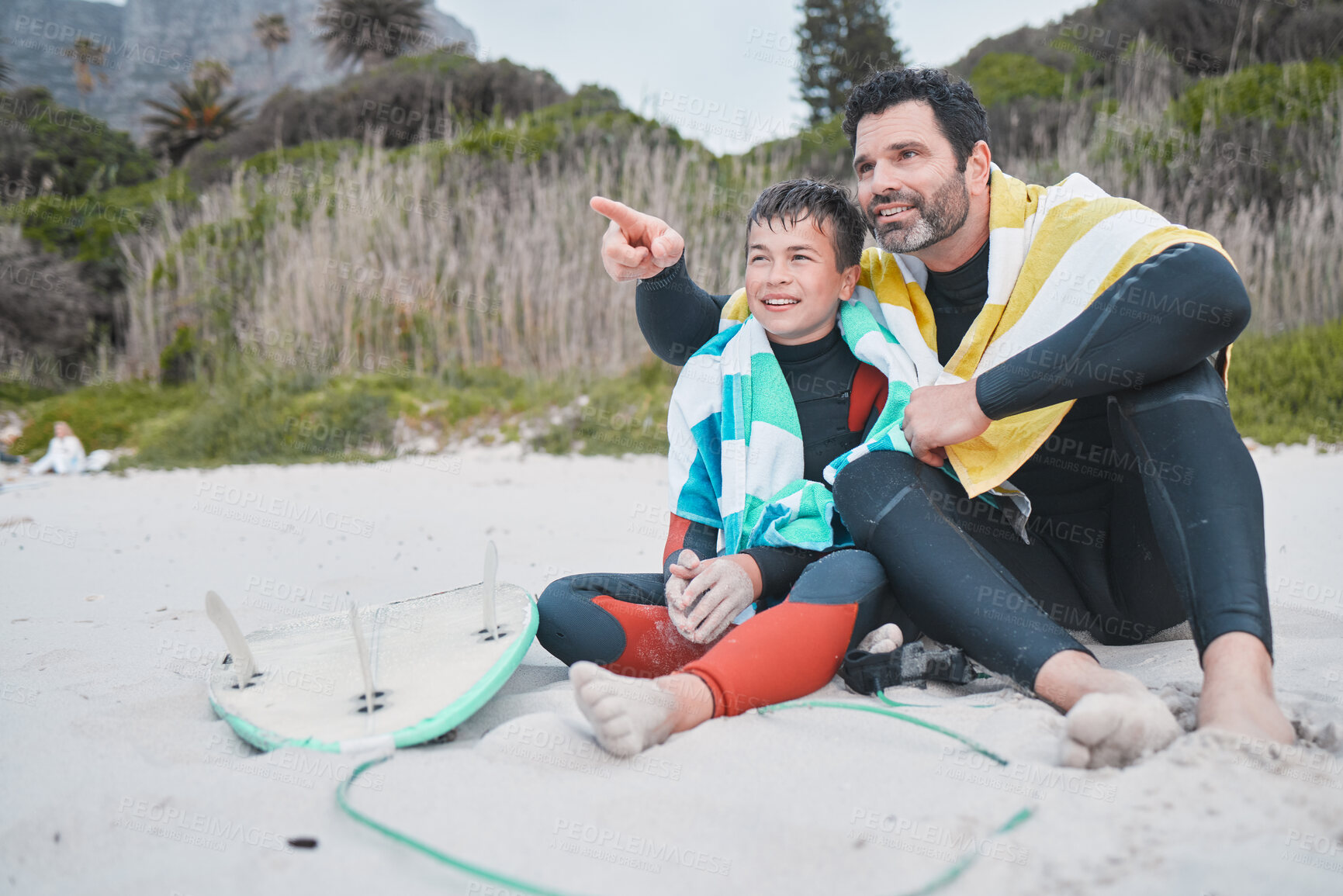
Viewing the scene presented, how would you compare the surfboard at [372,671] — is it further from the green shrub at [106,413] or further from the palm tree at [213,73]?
the palm tree at [213,73]

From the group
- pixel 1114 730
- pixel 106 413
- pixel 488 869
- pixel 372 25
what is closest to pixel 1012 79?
pixel 106 413

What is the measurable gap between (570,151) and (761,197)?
5.95 m

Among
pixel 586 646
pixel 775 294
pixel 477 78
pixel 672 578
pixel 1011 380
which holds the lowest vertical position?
pixel 586 646

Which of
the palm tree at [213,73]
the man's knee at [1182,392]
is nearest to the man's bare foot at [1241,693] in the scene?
the man's knee at [1182,392]

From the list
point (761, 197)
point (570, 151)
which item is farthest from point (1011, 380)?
point (570, 151)

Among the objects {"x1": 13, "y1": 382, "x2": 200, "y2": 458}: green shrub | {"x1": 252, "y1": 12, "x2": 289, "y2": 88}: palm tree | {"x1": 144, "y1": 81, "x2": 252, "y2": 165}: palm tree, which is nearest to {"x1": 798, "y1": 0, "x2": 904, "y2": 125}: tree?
{"x1": 13, "y1": 382, "x2": 200, "y2": 458}: green shrub

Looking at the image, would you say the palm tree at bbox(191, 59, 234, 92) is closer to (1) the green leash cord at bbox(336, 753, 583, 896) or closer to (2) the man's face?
(2) the man's face

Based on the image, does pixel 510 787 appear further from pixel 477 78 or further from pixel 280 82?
pixel 280 82

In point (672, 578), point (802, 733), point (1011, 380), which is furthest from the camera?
point (672, 578)

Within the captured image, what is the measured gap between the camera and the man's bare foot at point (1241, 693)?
1064mm

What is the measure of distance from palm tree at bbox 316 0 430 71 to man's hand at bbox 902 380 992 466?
21.9m

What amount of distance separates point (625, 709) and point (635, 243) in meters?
1.09

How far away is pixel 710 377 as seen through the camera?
190 cm

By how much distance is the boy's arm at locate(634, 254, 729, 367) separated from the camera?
6.29 feet
